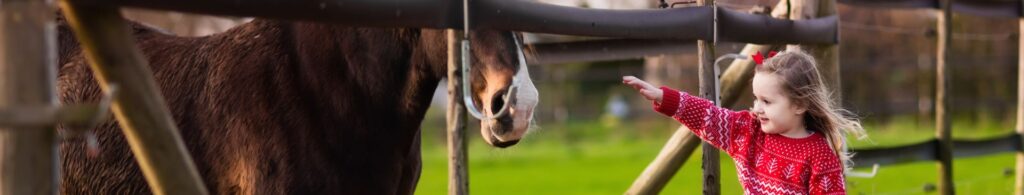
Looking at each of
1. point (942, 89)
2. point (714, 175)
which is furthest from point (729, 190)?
point (714, 175)

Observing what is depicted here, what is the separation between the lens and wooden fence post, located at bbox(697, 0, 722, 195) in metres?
4.09

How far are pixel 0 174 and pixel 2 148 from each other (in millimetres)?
50

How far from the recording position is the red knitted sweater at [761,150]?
353 centimetres

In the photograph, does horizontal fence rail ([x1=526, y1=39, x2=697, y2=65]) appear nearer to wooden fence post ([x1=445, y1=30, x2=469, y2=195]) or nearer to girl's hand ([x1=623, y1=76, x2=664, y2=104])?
girl's hand ([x1=623, y1=76, x2=664, y2=104])

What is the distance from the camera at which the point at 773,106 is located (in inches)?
139

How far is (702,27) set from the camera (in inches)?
157

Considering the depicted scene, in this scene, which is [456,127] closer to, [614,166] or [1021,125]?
[1021,125]

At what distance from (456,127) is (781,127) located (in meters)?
1.10

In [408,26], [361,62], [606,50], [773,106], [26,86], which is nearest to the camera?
[26,86]

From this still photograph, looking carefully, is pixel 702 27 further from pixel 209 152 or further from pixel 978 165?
pixel 978 165

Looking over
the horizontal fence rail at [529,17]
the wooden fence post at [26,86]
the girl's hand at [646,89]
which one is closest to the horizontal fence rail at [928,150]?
the horizontal fence rail at [529,17]

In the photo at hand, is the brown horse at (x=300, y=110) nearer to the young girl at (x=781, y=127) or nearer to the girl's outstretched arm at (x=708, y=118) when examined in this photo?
the girl's outstretched arm at (x=708, y=118)

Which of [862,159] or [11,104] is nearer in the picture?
[11,104]

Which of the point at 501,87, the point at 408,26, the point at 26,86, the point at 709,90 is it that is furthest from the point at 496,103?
the point at 26,86
